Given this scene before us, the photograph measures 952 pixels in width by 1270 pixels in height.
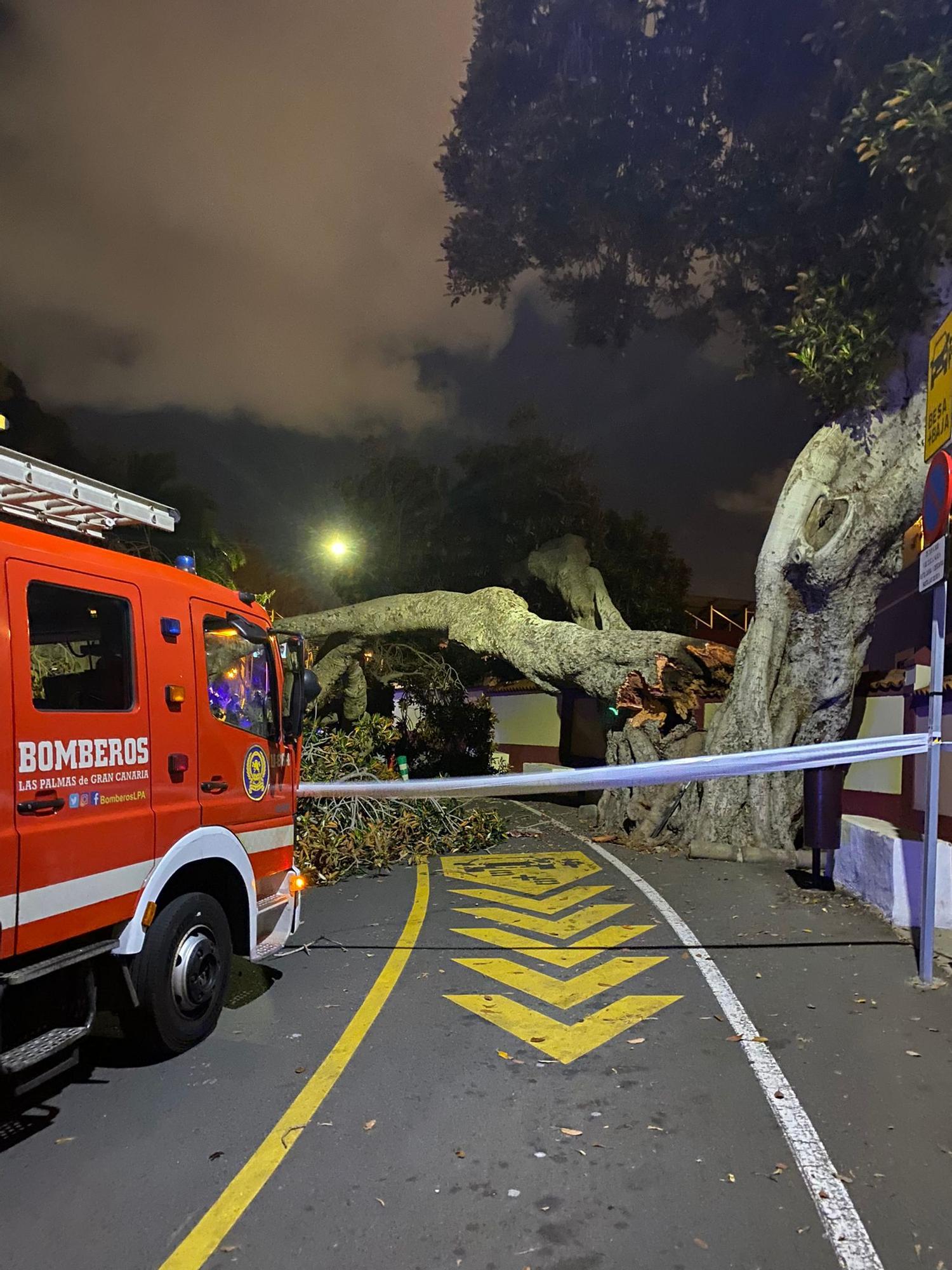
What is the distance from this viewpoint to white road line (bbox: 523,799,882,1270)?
9.37 ft

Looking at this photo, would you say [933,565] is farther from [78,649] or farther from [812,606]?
[812,606]

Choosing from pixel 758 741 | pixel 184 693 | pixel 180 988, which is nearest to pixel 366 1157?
pixel 180 988

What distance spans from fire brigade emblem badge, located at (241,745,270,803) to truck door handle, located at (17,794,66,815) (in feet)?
5.04

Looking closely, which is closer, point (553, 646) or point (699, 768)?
point (699, 768)

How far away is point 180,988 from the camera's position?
4426 millimetres

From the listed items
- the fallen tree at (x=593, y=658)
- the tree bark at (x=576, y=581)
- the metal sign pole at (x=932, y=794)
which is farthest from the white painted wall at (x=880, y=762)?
the tree bark at (x=576, y=581)

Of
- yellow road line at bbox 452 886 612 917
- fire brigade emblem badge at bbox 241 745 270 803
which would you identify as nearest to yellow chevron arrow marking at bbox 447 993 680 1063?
fire brigade emblem badge at bbox 241 745 270 803

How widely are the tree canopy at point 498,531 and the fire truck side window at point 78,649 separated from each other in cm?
2003

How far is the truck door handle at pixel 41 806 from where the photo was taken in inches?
136

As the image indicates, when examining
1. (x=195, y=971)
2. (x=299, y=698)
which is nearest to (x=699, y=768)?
(x=299, y=698)

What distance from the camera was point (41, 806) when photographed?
3539mm

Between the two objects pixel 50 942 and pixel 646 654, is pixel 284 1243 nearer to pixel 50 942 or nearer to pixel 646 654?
pixel 50 942

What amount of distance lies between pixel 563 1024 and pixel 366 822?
19.6 ft

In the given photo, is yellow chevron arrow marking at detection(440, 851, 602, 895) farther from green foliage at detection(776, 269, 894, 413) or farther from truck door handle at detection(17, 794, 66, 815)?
green foliage at detection(776, 269, 894, 413)
